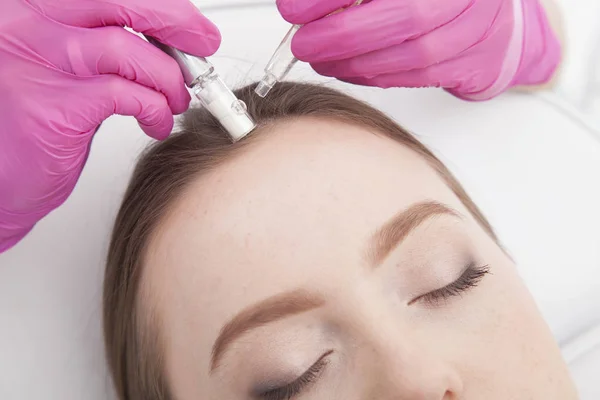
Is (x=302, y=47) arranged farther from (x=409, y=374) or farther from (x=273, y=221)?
(x=409, y=374)

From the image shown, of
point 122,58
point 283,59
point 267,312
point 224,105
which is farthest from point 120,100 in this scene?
point 267,312

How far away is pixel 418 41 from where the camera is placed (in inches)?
42.6

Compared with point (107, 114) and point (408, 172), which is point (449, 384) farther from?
point (107, 114)

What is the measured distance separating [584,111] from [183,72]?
1.20m

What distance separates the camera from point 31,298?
4.10 ft

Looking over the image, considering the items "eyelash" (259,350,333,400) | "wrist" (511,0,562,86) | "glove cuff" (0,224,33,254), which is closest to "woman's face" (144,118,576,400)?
"eyelash" (259,350,333,400)

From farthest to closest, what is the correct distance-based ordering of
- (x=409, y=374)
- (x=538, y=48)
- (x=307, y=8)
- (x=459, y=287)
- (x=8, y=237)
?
1. (x=538, y=48)
2. (x=8, y=237)
3. (x=307, y=8)
4. (x=459, y=287)
5. (x=409, y=374)

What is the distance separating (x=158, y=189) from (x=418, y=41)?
54cm

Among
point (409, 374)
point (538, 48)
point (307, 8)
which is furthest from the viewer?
point (538, 48)

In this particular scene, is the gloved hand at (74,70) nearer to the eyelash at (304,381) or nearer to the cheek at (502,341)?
the eyelash at (304,381)

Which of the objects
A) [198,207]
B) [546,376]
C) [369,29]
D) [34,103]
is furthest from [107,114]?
[546,376]

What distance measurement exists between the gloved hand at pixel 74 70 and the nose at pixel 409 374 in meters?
0.53

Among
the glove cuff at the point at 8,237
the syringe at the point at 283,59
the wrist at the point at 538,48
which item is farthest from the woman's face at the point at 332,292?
the wrist at the point at 538,48

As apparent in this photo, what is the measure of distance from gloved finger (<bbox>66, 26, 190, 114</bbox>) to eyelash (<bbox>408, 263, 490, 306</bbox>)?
533mm
